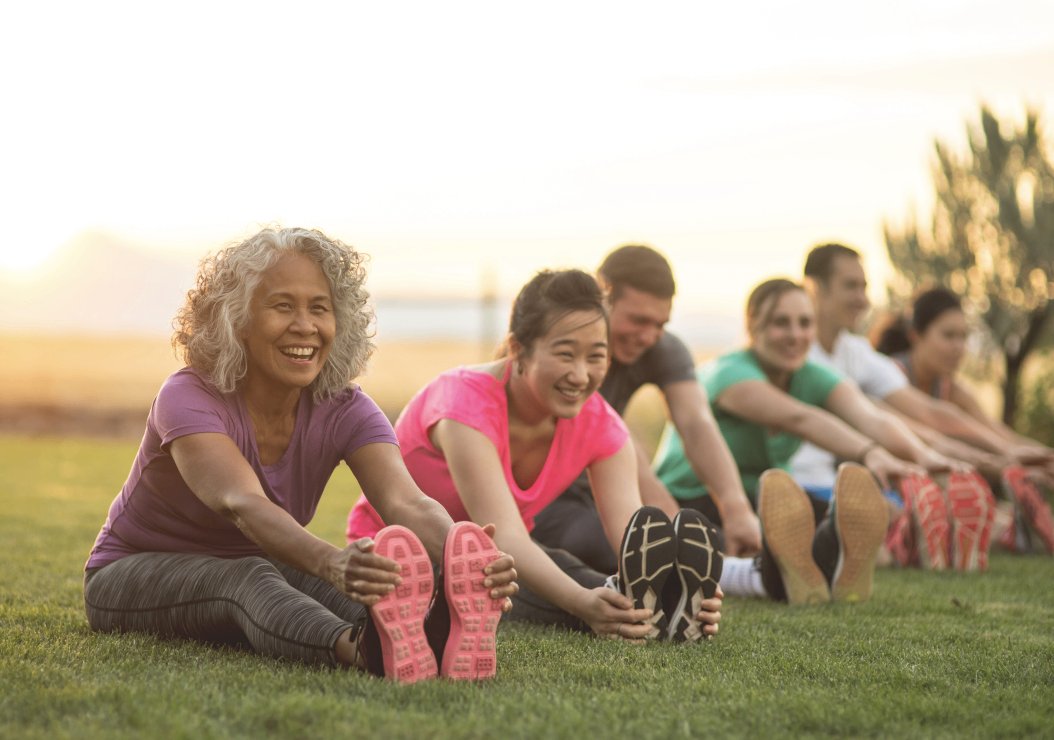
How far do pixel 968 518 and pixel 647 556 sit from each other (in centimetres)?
316

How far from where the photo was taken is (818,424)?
5.56 m

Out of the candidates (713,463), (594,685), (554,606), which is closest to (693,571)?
(554,606)

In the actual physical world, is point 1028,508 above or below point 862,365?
below

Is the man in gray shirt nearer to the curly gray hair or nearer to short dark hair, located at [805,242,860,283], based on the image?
the curly gray hair

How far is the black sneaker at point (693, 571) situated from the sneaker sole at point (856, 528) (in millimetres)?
1097

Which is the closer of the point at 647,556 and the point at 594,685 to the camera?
the point at 594,685

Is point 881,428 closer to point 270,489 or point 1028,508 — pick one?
point 1028,508

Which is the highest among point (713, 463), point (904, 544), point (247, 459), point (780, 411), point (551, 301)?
point (551, 301)

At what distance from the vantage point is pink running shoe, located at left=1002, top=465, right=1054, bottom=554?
6.80 m

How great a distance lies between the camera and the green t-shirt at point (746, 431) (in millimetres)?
5863

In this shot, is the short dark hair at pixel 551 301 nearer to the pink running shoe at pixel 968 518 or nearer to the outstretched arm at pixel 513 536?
the outstretched arm at pixel 513 536

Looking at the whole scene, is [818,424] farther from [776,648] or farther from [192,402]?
[192,402]

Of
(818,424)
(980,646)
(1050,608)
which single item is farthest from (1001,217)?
(980,646)

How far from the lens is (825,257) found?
7066mm
